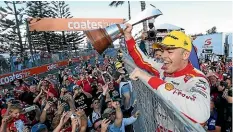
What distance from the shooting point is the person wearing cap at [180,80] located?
1.62 metres

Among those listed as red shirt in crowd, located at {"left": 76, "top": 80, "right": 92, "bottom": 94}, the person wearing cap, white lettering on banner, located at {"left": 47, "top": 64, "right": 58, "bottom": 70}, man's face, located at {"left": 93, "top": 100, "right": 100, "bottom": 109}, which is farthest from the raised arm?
white lettering on banner, located at {"left": 47, "top": 64, "right": 58, "bottom": 70}

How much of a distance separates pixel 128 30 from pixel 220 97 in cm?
332

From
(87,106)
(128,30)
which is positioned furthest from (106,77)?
(128,30)

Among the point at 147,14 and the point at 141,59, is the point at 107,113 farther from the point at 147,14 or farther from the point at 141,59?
the point at 147,14

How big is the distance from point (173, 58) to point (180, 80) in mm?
227

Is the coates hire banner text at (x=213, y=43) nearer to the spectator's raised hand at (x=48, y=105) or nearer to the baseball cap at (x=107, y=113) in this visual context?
the spectator's raised hand at (x=48, y=105)

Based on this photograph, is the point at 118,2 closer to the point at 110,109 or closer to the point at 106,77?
the point at 106,77

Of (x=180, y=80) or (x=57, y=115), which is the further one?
(x=57, y=115)

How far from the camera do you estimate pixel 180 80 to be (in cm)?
219

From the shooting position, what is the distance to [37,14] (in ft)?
126

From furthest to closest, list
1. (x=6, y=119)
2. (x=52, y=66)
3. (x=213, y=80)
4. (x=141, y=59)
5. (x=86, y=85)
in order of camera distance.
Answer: (x=52, y=66) → (x=86, y=85) → (x=213, y=80) → (x=6, y=119) → (x=141, y=59)

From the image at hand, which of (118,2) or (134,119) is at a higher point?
(118,2)

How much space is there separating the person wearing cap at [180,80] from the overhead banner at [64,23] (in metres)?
22.5

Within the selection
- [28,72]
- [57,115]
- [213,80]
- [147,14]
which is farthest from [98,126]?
[28,72]
